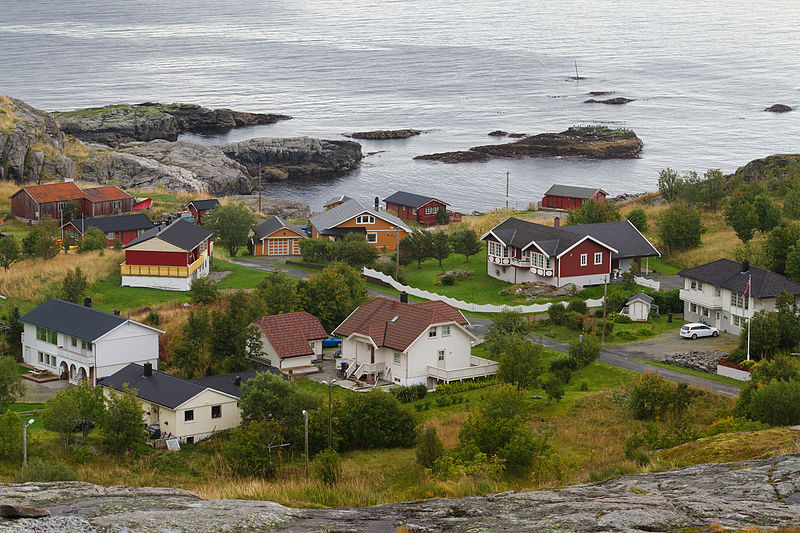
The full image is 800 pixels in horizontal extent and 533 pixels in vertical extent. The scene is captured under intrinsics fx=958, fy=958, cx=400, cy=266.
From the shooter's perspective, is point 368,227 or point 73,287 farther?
point 368,227

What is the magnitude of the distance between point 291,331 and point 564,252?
67.2ft

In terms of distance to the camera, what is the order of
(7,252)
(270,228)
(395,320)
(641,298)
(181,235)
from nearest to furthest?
(395,320) < (641,298) < (7,252) < (181,235) < (270,228)

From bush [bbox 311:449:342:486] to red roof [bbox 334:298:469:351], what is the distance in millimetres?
14616

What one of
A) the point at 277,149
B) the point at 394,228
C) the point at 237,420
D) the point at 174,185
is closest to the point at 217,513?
the point at 237,420

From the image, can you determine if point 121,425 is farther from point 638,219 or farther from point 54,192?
point 54,192

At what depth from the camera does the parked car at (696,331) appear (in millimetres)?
49875

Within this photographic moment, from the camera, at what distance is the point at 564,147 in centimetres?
14400

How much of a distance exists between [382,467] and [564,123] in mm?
135023

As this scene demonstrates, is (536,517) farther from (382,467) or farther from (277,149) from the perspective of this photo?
(277,149)

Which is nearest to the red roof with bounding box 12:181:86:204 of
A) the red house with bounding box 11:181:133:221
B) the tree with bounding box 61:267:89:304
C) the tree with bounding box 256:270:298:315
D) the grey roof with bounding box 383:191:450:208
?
the red house with bounding box 11:181:133:221

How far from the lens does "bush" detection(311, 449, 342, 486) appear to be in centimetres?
2816

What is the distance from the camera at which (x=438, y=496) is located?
15281 millimetres

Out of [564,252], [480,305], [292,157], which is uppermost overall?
[564,252]

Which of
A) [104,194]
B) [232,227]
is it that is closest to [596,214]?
[232,227]
